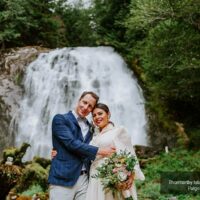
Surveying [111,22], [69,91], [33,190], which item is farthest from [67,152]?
[111,22]

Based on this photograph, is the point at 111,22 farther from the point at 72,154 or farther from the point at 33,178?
the point at 72,154

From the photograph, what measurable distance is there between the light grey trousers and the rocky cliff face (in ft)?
38.2

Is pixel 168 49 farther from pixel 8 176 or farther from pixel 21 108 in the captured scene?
pixel 21 108

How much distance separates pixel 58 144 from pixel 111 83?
12.5 meters

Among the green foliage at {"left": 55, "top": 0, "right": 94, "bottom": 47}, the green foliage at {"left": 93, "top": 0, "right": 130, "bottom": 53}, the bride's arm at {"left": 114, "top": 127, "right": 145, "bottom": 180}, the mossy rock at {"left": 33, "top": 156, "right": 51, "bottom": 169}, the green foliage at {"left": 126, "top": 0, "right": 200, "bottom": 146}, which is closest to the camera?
the bride's arm at {"left": 114, "top": 127, "right": 145, "bottom": 180}

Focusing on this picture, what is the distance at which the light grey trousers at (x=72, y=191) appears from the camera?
13.1 feet

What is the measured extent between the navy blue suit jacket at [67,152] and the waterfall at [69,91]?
10.5 metres

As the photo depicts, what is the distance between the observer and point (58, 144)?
4.06m

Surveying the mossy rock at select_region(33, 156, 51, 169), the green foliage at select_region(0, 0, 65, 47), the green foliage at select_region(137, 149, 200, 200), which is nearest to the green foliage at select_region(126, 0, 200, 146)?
the green foliage at select_region(137, 149, 200, 200)

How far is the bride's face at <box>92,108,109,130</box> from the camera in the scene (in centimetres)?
421

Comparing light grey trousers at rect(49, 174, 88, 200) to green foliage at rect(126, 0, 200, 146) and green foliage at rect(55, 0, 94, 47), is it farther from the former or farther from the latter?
green foliage at rect(55, 0, 94, 47)

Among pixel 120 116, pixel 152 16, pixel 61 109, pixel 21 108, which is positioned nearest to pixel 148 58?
pixel 152 16

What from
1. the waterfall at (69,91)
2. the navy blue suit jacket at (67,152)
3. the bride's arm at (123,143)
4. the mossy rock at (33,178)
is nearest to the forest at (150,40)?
the waterfall at (69,91)

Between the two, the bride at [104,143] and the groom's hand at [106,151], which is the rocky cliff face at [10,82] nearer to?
the bride at [104,143]
